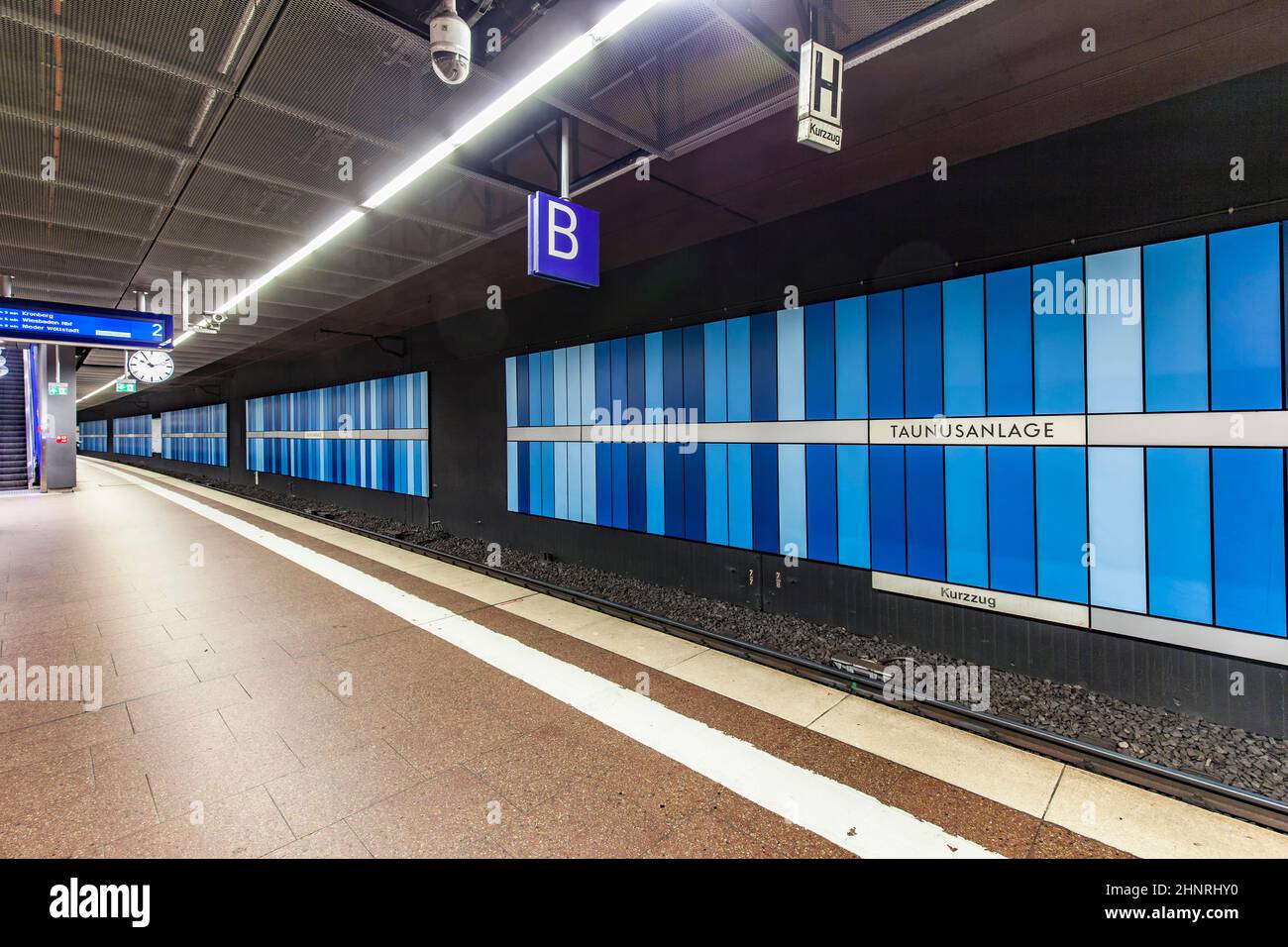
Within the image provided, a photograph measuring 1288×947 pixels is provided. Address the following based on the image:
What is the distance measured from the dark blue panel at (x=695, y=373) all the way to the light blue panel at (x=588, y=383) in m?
1.77

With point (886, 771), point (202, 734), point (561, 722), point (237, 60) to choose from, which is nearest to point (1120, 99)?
point (886, 771)

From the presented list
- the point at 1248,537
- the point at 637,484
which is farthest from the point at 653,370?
the point at 1248,537

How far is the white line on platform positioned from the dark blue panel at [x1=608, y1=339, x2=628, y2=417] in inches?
131

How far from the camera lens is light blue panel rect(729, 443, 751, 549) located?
21.8ft

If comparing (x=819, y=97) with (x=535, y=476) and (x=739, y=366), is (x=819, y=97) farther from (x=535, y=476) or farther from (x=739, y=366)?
(x=535, y=476)

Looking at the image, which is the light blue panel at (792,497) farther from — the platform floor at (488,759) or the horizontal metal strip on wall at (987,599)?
the platform floor at (488,759)

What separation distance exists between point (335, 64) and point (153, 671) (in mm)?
4930

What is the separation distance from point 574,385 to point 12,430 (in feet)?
68.9

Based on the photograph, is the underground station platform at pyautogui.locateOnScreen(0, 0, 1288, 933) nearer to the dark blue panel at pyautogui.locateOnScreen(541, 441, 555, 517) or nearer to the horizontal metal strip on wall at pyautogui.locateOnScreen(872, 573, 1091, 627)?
the horizontal metal strip on wall at pyautogui.locateOnScreen(872, 573, 1091, 627)

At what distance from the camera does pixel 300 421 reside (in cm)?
1733

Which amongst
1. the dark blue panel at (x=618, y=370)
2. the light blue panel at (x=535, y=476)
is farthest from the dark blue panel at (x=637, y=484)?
the light blue panel at (x=535, y=476)

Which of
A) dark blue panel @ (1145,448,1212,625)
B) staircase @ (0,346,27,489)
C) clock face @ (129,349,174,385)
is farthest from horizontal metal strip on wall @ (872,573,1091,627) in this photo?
staircase @ (0,346,27,489)

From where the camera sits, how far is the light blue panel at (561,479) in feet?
29.5

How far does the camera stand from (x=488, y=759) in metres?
3.35
